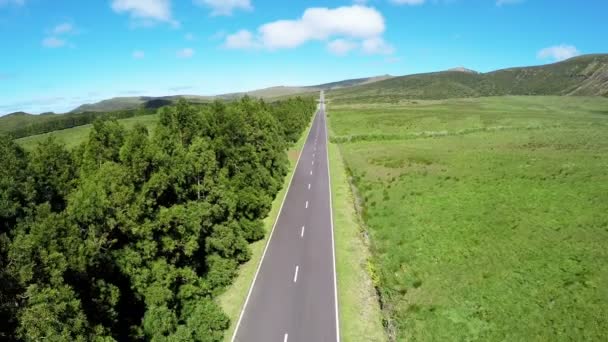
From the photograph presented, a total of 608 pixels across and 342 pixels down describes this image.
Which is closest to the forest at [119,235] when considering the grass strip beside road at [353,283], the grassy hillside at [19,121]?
the grass strip beside road at [353,283]

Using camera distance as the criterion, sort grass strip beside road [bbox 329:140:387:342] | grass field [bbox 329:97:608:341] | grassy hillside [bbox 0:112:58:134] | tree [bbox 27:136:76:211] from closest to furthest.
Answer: grass field [bbox 329:97:608:341], tree [bbox 27:136:76:211], grass strip beside road [bbox 329:140:387:342], grassy hillside [bbox 0:112:58:134]

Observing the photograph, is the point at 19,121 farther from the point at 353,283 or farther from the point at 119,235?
the point at 353,283

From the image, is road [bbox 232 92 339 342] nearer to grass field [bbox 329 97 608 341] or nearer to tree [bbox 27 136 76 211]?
grass field [bbox 329 97 608 341]

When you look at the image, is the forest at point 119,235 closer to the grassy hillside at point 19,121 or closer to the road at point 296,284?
the road at point 296,284

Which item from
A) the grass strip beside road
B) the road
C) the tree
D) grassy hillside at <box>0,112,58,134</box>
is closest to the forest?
the tree

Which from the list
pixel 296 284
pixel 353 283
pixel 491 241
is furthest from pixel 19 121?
pixel 491 241

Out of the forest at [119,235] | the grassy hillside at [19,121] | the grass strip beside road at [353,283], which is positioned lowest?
the grass strip beside road at [353,283]

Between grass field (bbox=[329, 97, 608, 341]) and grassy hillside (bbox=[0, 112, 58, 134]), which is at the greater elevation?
grassy hillside (bbox=[0, 112, 58, 134])
